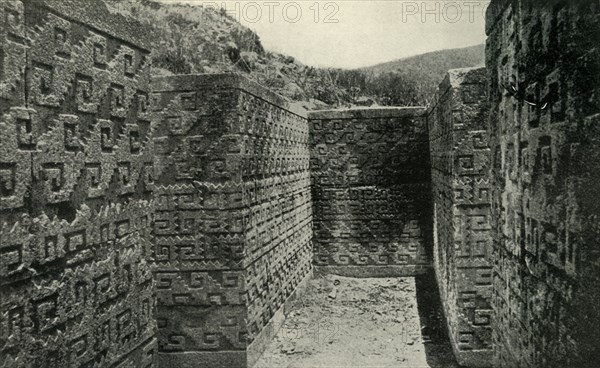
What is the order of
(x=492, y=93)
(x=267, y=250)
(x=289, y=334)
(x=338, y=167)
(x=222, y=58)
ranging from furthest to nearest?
(x=222, y=58) < (x=338, y=167) < (x=289, y=334) < (x=267, y=250) < (x=492, y=93)

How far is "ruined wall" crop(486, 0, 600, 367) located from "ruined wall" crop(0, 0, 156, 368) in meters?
1.78

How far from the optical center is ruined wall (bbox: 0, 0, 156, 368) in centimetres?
183

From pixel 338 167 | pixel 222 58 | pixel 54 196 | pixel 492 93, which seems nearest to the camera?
pixel 54 196

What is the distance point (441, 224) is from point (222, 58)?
1041 centimetres

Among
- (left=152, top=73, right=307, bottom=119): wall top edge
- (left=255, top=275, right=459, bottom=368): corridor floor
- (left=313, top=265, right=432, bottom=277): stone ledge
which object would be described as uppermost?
(left=152, top=73, right=307, bottom=119): wall top edge

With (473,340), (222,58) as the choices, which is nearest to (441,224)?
(473,340)

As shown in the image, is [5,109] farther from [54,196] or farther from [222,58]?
[222,58]

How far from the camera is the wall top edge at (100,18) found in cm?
203

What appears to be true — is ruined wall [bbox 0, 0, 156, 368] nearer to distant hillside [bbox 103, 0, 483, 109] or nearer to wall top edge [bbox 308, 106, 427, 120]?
wall top edge [bbox 308, 106, 427, 120]

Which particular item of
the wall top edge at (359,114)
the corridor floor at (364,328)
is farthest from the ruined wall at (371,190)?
the corridor floor at (364,328)

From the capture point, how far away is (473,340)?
15.8 feet

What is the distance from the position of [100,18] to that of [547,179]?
201 centimetres

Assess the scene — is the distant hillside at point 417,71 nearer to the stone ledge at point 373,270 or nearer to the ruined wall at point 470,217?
the stone ledge at point 373,270

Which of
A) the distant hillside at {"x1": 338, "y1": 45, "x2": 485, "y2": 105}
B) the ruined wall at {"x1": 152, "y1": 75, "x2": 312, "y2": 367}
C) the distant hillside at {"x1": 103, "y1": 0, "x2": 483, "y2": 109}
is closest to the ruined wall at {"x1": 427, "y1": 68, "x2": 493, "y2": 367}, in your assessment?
the ruined wall at {"x1": 152, "y1": 75, "x2": 312, "y2": 367}
